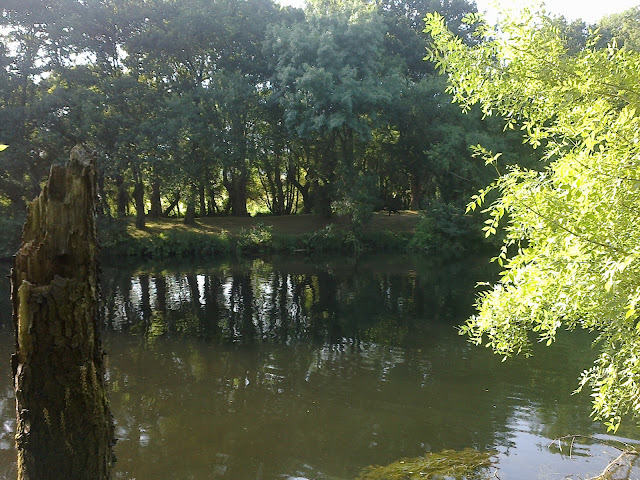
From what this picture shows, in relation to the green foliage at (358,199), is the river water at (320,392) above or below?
below

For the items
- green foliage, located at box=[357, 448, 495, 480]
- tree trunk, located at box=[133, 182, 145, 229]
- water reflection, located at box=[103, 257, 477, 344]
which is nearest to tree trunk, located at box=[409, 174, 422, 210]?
water reflection, located at box=[103, 257, 477, 344]

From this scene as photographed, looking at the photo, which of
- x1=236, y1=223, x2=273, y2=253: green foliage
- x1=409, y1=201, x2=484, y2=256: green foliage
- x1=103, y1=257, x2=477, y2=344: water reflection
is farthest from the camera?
x1=409, y1=201, x2=484, y2=256: green foliage

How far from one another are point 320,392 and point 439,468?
3.05m

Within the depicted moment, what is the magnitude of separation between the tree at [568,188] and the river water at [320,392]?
2.56 metres

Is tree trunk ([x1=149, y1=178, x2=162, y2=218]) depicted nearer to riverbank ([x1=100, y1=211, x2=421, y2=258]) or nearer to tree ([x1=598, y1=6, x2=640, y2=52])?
riverbank ([x1=100, y1=211, x2=421, y2=258])

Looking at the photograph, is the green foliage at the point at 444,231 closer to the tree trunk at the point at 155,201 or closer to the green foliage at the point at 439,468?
the tree trunk at the point at 155,201

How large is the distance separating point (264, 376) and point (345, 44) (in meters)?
23.0

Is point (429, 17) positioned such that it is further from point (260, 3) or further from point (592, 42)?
point (260, 3)

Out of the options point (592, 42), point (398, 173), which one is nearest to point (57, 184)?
point (592, 42)

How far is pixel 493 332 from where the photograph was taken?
16.5 ft

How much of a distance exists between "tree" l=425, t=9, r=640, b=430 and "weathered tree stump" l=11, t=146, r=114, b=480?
9.49ft

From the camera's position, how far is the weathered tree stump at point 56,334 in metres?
3.35

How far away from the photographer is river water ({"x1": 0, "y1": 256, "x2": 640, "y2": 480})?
265 inches

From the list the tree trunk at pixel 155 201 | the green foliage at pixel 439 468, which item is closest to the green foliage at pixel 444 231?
the tree trunk at pixel 155 201
